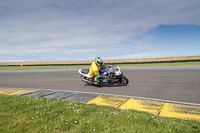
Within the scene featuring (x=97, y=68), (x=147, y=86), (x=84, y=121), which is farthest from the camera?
(x=97, y=68)

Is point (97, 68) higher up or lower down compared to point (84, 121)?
higher up

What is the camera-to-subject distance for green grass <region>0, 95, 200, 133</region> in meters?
3.50

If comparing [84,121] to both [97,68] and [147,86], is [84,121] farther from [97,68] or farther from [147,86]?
[147,86]

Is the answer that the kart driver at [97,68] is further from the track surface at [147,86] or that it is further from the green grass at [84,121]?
the green grass at [84,121]

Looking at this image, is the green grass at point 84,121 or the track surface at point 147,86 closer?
the green grass at point 84,121

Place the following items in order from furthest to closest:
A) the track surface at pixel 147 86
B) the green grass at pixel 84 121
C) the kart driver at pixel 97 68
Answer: the kart driver at pixel 97 68
the track surface at pixel 147 86
the green grass at pixel 84 121

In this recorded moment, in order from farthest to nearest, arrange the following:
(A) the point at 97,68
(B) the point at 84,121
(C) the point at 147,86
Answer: (A) the point at 97,68
(C) the point at 147,86
(B) the point at 84,121

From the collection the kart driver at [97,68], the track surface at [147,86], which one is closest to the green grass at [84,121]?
the track surface at [147,86]

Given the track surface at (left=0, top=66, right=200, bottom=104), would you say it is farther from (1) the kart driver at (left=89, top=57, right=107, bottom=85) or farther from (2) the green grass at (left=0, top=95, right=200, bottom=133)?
(2) the green grass at (left=0, top=95, right=200, bottom=133)

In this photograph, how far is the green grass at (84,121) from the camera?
138 inches

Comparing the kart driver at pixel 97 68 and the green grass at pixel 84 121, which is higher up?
the kart driver at pixel 97 68

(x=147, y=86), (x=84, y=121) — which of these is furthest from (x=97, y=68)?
(x=84, y=121)

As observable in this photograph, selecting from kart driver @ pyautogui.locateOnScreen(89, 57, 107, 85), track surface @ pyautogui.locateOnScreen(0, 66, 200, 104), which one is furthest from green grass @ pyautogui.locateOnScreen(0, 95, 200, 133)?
kart driver @ pyautogui.locateOnScreen(89, 57, 107, 85)

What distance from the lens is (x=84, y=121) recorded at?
3887 mm
